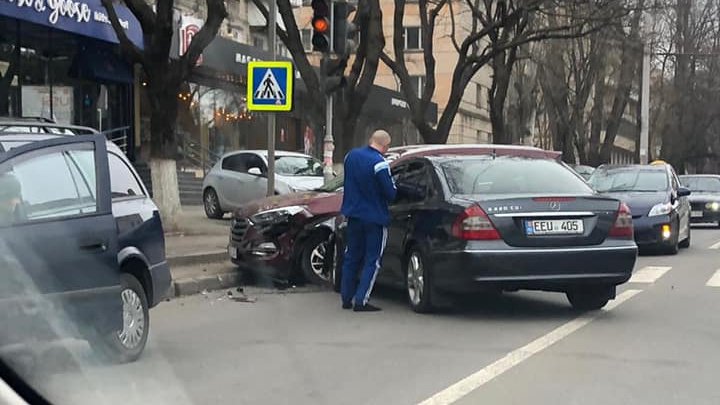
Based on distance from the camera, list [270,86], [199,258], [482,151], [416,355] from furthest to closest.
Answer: [270,86]
[199,258]
[482,151]
[416,355]

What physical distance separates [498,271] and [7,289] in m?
4.25

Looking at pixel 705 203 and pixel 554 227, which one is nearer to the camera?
pixel 554 227

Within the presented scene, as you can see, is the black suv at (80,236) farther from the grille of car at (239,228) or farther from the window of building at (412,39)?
the window of building at (412,39)

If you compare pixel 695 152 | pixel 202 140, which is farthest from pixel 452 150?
pixel 695 152

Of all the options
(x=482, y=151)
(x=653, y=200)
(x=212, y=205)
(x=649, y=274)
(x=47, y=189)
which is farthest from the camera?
(x=212, y=205)

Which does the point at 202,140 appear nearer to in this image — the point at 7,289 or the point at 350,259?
the point at 350,259

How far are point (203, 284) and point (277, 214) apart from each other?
1.18 meters

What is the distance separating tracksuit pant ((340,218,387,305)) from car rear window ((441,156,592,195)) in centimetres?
89

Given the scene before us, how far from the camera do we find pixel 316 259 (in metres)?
10.9

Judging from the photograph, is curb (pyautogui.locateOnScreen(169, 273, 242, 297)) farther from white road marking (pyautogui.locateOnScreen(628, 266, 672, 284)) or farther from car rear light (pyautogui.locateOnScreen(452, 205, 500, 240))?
white road marking (pyautogui.locateOnScreen(628, 266, 672, 284))

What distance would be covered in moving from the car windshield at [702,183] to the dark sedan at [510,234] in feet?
52.3

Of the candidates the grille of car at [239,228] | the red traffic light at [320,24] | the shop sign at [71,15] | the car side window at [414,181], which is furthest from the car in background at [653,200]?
the shop sign at [71,15]

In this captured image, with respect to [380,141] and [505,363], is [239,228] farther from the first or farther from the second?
[505,363]

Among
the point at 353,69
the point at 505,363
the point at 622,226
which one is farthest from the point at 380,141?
the point at 353,69
